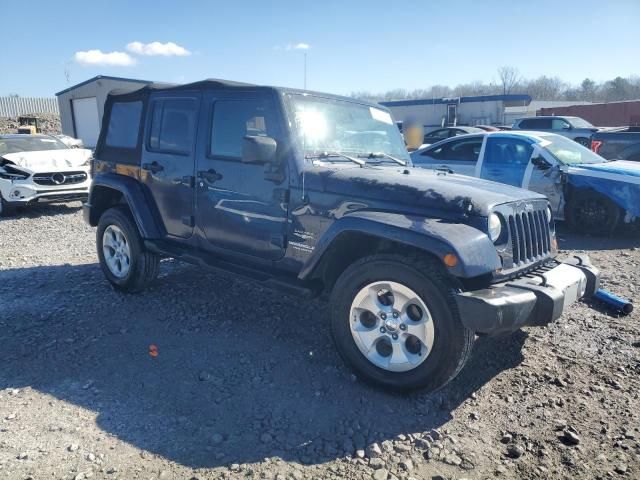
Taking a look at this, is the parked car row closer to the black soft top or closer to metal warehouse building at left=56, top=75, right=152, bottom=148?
the black soft top

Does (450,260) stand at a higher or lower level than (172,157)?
lower

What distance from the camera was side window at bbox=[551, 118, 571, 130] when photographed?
64.8ft

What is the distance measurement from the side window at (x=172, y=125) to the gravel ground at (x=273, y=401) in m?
1.53

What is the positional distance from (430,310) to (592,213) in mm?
5807

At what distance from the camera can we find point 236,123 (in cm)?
416

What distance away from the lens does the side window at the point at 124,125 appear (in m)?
5.07

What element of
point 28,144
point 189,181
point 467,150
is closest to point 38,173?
point 28,144

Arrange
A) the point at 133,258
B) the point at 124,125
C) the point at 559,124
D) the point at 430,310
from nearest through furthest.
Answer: the point at 430,310
the point at 133,258
the point at 124,125
the point at 559,124

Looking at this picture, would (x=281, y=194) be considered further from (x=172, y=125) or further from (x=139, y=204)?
(x=139, y=204)

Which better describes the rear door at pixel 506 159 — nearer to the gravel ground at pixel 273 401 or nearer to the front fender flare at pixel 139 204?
the gravel ground at pixel 273 401

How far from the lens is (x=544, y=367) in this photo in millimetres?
3711

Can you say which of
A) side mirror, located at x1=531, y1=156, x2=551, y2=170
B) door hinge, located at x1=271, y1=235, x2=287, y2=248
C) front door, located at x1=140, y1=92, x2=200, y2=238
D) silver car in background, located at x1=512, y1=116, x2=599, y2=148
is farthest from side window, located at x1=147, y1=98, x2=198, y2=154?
silver car in background, located at x1=512, y1=116, x2=599, y2=148

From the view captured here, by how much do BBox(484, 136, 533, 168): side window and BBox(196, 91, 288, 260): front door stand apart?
5.38 m

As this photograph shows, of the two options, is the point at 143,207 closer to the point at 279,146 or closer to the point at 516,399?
the point at 279,146
